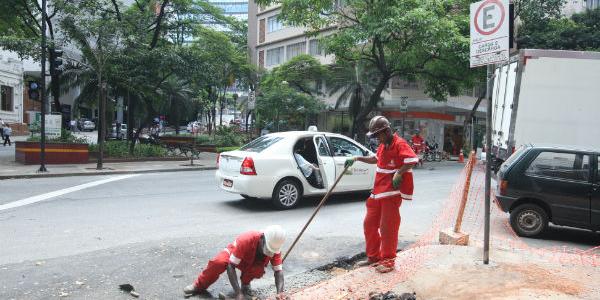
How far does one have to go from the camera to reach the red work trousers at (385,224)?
5512mm

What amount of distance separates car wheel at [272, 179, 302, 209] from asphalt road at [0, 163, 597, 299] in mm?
177

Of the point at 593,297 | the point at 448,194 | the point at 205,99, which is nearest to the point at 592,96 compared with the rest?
the point at 448,194

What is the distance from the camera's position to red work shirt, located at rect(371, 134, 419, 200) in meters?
5.49

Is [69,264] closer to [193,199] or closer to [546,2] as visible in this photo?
[193,199]

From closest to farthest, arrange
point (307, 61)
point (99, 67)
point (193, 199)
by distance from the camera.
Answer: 1. point (193, 199)
2. point (99, 67)
3. point (307, 61)

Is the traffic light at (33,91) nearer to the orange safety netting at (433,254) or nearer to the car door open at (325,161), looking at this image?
the car door open at (325,161)

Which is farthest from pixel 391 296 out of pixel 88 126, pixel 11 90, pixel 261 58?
pixel 88 126

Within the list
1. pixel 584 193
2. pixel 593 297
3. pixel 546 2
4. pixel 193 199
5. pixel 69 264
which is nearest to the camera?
pixel 593 297

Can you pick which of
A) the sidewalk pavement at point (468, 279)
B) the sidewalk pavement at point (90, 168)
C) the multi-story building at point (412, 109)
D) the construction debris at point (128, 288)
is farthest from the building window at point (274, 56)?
the construction debris at point (128, 288)

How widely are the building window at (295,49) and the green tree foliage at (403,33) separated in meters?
17.3

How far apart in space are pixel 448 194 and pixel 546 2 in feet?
70.2

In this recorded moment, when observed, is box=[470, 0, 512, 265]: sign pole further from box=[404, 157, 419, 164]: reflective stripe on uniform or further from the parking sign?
box=[404, 157, 419, 164]: reflective stripe on uniform

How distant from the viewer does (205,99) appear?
4225 cm


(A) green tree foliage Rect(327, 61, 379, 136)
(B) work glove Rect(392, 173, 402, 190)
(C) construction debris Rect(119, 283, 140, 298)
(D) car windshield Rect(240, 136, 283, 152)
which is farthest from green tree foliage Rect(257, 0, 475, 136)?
(C) construction debris Rect(119, 283, 140, 298)
